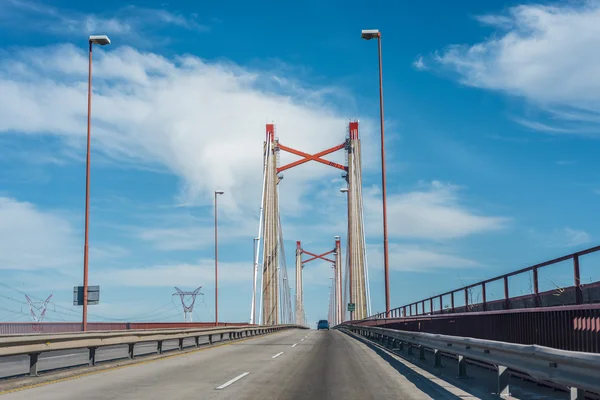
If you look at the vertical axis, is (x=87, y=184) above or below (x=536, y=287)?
above

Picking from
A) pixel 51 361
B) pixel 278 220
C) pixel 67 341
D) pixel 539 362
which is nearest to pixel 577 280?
pixel 539 362

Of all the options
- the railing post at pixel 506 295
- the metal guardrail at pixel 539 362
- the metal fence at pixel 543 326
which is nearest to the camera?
the metal guardrail at pixel 539 362

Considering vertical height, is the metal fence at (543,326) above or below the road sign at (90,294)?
below

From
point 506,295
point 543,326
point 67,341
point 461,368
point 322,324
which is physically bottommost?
point 322,324

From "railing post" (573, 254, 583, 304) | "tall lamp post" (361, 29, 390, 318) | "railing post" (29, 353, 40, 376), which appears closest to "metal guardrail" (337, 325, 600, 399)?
"railing post" (573, 254, 583, 304)

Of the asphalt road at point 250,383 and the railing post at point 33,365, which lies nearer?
the asphalt road at point 250,383

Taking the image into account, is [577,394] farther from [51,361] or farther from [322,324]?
[322,324]

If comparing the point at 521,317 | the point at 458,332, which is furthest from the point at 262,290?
the point at 521,317

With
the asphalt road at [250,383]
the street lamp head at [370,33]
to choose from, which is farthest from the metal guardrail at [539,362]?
the street lamp head at [370,33]

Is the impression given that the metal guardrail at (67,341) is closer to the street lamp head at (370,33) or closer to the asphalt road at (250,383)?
the asphalt road at (250,383)

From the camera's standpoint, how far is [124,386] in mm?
11828

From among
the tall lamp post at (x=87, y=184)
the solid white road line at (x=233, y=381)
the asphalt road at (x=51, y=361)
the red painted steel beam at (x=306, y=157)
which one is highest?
the red painted steel beam at (x=306, y=157)

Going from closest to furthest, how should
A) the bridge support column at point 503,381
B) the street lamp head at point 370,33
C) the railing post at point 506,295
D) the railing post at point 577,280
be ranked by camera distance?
1. the bridge support column at point 503,381
2. the railing post at point 577,280
3. the railing post at point 506,295
4. the street lamp head at point 370,33

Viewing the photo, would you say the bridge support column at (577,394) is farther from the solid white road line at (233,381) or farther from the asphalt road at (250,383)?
the solid white road line at (233,381)
